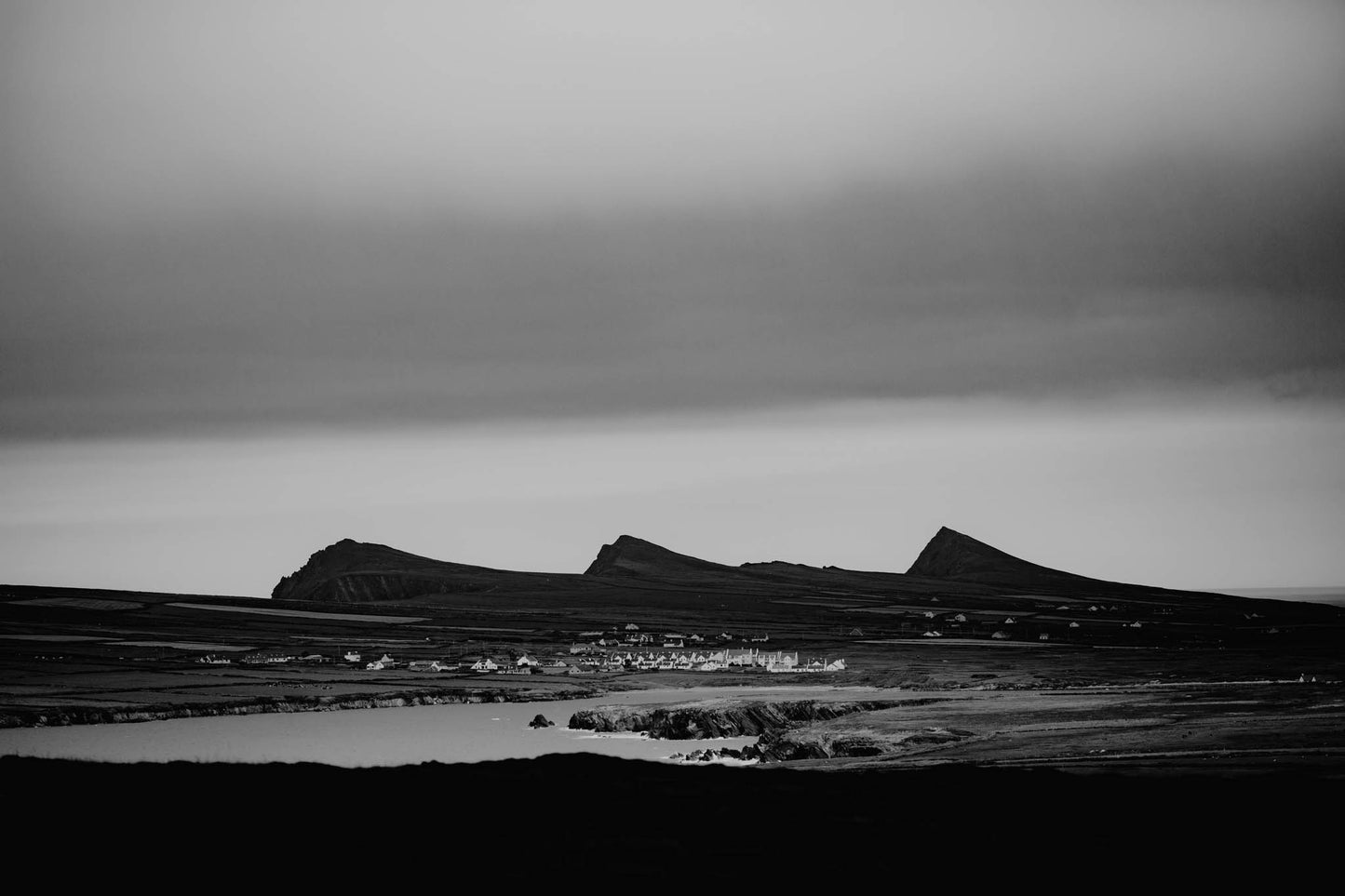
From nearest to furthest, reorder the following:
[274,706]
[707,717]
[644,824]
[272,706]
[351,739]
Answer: [644,824]
[351,739]
[707,717]
[272,706]
[274,706]

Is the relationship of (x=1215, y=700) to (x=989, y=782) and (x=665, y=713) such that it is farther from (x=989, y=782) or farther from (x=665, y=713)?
(x=989, y=782)

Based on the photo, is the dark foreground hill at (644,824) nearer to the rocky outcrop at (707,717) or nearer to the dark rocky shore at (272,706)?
the rocky outcrop at (707,717)

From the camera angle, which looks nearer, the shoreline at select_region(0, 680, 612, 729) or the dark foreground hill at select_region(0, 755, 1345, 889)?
the dark foreground hill at select_region(0, 755, 1345, 889)

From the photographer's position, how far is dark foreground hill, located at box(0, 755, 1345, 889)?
3139 centimetres

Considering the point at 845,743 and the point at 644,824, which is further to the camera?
the point at 845,743

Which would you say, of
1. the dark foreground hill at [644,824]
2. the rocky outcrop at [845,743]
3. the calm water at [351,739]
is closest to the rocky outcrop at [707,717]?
the calm water at [351,739]

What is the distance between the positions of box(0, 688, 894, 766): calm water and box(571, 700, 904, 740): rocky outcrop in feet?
9.29

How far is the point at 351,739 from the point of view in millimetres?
100250

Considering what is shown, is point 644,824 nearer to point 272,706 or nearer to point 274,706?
point 272,706

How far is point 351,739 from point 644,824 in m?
68.2

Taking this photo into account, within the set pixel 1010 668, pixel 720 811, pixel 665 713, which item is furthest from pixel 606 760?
pixel 1010 668

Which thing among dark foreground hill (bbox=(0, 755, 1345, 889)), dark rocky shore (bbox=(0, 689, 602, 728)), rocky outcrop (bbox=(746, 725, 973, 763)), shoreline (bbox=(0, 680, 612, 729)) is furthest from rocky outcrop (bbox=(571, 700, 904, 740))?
dark foreground hill (bbox=(0, 755, 1345, 889))

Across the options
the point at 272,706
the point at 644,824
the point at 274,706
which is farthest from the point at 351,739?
the point at 644,824

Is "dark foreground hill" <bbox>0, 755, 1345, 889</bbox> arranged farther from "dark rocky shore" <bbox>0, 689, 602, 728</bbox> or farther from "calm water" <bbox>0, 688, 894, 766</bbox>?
"dark rocky shore" <bbox>0, 689, 602, 728</bbox>
